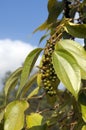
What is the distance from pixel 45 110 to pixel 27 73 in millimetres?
170

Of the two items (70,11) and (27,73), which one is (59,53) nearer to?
(27,73)

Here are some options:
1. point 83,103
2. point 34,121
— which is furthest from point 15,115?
point 83,103

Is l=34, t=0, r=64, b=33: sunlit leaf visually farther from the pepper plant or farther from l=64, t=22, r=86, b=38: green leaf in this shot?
l=64, t=22, r=86, b=38: green leaf

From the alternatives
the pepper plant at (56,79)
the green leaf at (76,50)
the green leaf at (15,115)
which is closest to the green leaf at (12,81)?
the pepper plant at (56,79)

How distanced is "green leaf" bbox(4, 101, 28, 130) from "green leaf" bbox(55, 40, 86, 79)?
0.53ft

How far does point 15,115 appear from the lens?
2.66ft

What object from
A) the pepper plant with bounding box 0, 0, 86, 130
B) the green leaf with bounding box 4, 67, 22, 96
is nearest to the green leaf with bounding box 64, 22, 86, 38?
the pepper plant with bounding box 0, 0, 86, 130

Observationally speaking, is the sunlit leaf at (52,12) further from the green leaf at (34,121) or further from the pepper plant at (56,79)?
the green leaf at (34,121)

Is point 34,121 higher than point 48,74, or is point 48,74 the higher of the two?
point 48,74

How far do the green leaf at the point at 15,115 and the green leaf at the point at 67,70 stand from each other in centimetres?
16

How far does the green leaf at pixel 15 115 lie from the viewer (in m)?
0.79

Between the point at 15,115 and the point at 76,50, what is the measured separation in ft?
0.63

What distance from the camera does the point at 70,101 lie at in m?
0.91

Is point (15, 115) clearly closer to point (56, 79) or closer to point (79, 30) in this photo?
point (56, 79)
